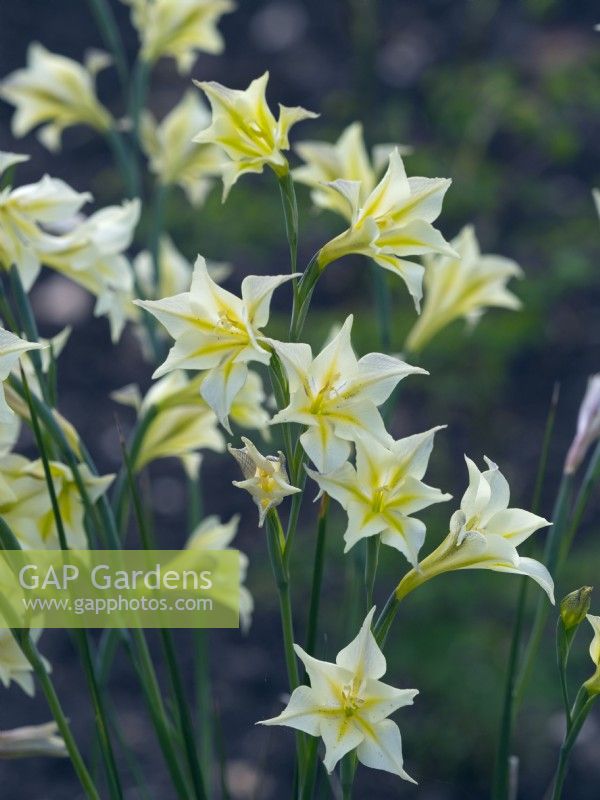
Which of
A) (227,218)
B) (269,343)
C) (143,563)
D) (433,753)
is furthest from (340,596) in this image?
(269,343)

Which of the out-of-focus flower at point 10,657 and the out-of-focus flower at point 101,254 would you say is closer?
the out-of-focus flower at point 10,657

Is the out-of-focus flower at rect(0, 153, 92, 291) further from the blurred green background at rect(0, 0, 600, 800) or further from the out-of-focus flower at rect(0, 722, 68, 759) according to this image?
the blurred green background at rect(0, 0, 600, 800)

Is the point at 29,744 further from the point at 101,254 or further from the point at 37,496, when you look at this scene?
the point at 101,254

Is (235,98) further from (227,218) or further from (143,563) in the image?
(227,218)

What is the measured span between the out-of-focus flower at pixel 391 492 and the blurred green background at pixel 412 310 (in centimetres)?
114

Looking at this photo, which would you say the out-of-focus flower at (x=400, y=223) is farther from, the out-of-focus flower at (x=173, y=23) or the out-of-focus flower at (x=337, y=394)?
the out-of-focus flower at (x=173, y=23)

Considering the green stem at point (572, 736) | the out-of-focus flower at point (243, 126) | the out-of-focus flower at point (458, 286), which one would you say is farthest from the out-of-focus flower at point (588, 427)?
the out-of-focus flower at point (243, 126)

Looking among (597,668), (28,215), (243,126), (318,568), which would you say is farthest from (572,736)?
(28,215)

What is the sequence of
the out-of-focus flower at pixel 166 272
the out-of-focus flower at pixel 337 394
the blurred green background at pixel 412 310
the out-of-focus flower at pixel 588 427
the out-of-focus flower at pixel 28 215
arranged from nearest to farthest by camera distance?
1. the out-of-focus flower at pixel 337 394
2. the out-of-focus flower at pixel 28 215
3. the out-of-focus flower at pixel 588 427
4. the out-of-focus flower at pixel 166 272
5. the blurred green background at pixel 412 310

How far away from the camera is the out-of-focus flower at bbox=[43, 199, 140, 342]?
1011 mm

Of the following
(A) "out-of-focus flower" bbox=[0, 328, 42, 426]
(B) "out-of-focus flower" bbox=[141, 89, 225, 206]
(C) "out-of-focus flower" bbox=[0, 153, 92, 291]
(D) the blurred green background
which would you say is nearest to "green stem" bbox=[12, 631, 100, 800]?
(A) "out-of-focus flower" bbox=[0, 328, 42, 426]

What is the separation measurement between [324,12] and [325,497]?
10.4 feet

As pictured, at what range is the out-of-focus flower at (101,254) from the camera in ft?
3.32

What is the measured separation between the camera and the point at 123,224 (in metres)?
1.05
